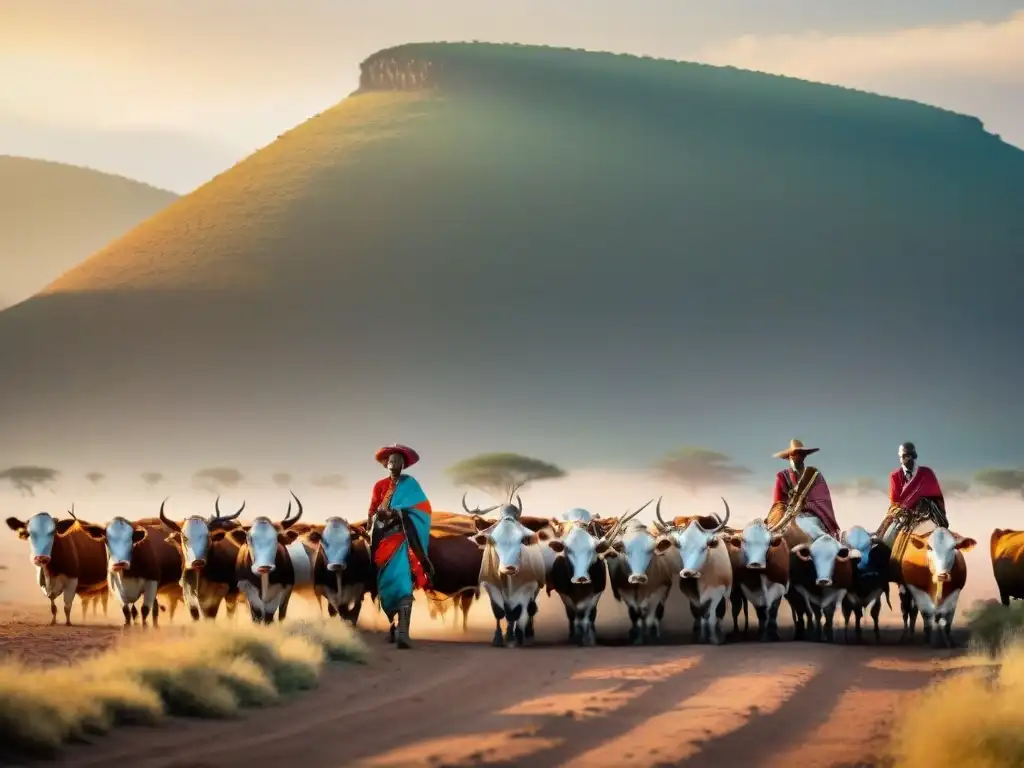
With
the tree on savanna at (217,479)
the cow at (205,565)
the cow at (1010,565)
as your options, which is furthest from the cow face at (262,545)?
the tree on savanna at (217,479)

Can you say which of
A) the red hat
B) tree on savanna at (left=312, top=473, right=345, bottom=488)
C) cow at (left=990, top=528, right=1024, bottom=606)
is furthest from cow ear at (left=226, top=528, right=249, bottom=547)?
tree on savanna at (left=312, top=473, right=345, bottom=488)

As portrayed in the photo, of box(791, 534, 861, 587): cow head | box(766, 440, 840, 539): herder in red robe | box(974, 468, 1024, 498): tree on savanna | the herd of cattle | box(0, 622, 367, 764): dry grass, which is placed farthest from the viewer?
box(974, 468, 1024, 498): tree on savanna

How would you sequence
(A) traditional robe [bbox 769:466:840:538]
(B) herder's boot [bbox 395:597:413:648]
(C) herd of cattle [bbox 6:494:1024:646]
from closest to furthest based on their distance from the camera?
1. (B) herder's boot [bbox 395:597:413:648]
2. (C) herd of cattle [bbox 6:494:1024:646]
3. (A) traditional robe [bbox 769:466:840:538]

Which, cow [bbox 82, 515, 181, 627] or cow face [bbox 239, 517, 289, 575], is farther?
cow [bbox 82, 515, 181, 627]

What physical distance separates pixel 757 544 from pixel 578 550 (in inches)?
94.2

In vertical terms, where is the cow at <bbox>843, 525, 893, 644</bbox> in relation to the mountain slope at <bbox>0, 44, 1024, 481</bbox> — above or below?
below

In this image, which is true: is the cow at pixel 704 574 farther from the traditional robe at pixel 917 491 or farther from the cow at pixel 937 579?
the traditional robe at pixel 917 491

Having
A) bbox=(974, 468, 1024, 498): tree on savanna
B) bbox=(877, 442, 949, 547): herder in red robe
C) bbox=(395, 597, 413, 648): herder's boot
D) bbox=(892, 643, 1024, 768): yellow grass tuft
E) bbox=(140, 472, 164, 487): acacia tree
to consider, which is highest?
bbox=(140, 472, 164, 487): acacia tree

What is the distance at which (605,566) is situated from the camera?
76.9 ft

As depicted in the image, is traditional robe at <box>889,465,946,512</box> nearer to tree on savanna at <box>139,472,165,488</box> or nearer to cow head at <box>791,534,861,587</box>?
cow head at <box>791,534,861,587</box>

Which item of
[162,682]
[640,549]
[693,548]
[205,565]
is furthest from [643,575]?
[162,682]

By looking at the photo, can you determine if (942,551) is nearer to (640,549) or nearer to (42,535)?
(640,549)

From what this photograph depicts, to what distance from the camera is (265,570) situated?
70.5 feet

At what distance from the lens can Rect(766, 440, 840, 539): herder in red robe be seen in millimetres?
24469
